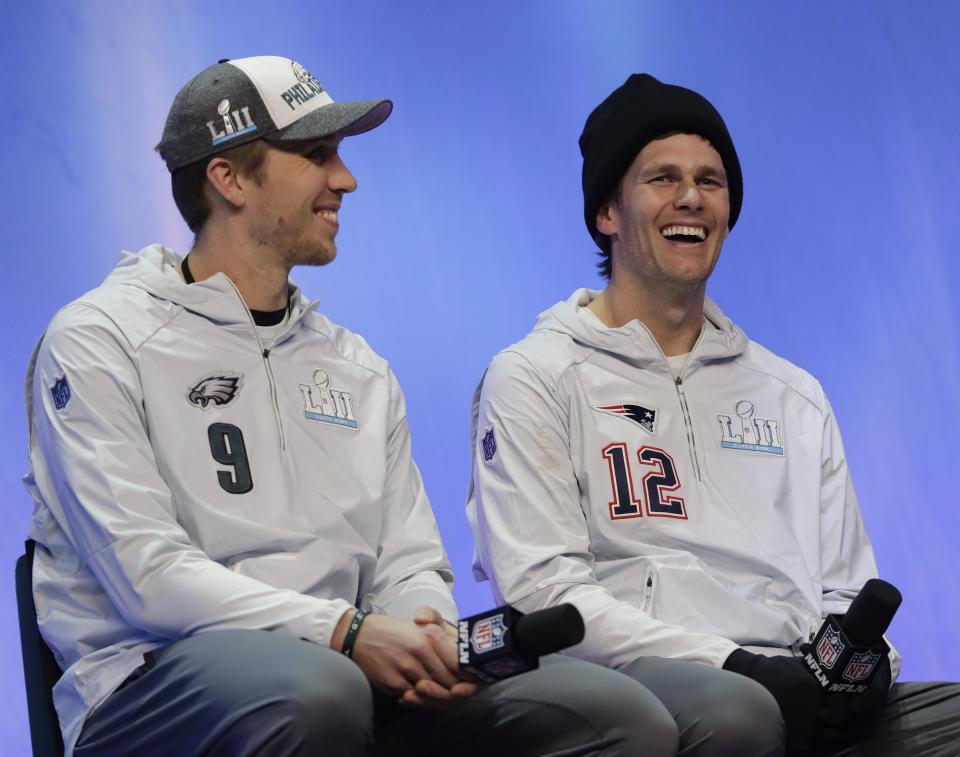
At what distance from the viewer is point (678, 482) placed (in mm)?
2352

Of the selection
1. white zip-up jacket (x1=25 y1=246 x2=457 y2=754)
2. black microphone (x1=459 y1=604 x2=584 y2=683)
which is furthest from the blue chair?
black microphone (x1=459 y1=604 x2=584 y2=683)

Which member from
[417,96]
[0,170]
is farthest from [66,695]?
[417,96]

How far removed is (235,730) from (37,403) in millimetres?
637

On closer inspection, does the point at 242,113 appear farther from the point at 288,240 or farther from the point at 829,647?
the point at 829,647

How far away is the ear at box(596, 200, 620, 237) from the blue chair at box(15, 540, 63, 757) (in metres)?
1.25

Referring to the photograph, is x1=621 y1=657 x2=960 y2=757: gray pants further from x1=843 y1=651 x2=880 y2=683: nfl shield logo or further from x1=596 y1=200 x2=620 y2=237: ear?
x1=596 y1=200 x2=620 y2=237: ear

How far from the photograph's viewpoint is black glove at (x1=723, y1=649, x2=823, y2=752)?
78.9 inches

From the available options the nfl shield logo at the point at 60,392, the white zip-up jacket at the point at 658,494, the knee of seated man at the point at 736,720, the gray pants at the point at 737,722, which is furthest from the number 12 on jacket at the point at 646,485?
the nfl shield logo at the point at 60,392

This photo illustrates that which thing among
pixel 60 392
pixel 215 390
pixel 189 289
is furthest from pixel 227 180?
pixel 60 392

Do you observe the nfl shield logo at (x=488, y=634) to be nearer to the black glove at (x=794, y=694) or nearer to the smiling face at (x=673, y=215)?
the black glove at (x=794, y=694)

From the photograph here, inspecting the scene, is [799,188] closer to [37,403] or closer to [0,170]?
[0,170]

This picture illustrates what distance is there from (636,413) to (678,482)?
0.47ft

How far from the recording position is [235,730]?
5.32 feet

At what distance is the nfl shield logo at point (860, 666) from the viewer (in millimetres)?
1960
